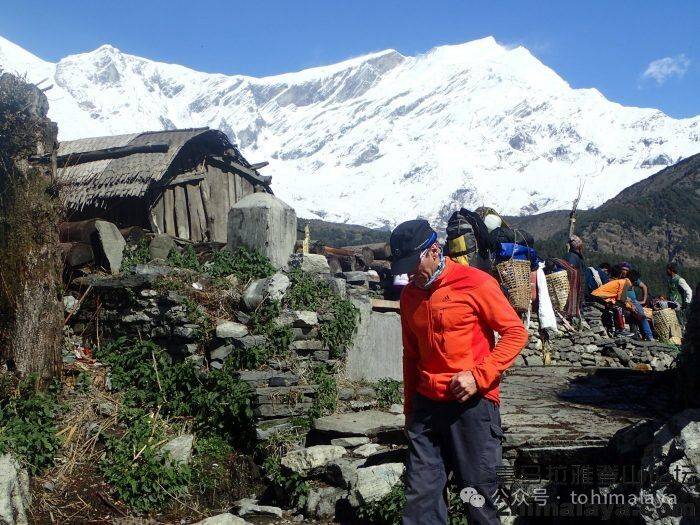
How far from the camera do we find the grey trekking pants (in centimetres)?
330

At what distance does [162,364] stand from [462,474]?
4.36 metres

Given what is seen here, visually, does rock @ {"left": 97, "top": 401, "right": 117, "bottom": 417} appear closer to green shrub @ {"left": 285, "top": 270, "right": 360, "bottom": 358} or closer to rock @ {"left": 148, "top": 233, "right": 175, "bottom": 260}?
green shrub @ {"left": 285, "top": 270, "right": 360, "bottom": 358}

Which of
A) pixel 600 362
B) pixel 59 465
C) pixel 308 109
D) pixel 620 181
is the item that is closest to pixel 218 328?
pixel 59 465

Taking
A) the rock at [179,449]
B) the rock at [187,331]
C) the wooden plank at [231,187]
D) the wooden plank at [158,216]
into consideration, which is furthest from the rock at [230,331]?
the wooden plank at [231,187]

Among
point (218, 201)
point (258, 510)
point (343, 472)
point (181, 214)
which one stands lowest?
point (258, 510)

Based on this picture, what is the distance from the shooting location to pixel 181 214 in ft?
40.6

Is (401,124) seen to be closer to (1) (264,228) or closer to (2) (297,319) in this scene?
(1) (264,228)

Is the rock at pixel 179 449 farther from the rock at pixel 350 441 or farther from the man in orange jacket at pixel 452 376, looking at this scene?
the man in orange jacket at pixel 452 376

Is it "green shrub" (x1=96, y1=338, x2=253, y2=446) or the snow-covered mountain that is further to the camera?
the snow-covered mountain

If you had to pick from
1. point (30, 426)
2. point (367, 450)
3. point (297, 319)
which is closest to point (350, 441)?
point (367, 450)

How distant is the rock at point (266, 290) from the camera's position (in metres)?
6.87

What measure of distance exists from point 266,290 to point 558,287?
357 centimetres

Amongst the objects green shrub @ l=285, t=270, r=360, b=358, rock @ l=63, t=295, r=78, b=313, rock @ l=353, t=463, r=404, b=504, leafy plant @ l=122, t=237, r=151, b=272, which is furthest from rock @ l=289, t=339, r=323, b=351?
rock @ l=63, t=295, r=78, b=313

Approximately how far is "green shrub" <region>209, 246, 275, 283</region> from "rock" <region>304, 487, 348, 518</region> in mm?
2909
